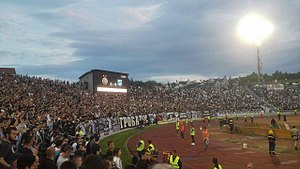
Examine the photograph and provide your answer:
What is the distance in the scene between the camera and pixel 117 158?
10.1 m

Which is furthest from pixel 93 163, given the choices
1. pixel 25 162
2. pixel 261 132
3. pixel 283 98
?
pixel 283 98

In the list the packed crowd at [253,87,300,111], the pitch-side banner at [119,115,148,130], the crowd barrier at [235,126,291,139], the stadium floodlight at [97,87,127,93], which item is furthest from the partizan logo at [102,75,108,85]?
the packed crowd at [253,87,300,111]

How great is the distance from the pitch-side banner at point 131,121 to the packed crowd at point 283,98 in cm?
4703

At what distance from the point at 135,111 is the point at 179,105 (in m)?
21.2

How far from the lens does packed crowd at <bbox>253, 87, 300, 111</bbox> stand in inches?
3266

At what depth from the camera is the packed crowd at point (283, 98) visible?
82.9m

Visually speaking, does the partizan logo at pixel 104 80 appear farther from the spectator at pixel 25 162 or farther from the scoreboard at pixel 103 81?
the spectator at pixel 25 162

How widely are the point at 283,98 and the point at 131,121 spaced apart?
59.4 meters

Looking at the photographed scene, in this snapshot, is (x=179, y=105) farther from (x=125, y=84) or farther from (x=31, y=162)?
(x=31, y=162)

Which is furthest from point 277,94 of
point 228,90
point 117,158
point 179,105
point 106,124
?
point 117,158

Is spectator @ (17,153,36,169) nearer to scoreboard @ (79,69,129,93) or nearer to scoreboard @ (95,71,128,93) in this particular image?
scoreboard @ (79,69,129,93)

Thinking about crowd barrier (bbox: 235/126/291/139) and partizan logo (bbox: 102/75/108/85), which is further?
partizan logo (bbox: 102/75/108/85)

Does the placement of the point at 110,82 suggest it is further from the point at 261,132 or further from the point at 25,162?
the point at 25,162

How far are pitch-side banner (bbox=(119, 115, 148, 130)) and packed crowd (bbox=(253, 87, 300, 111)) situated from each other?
47.0 metres
